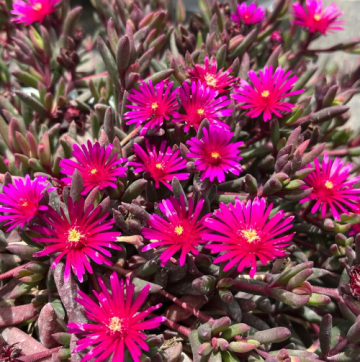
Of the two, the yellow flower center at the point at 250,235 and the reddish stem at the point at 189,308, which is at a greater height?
the yellow flower center at the point at 250,235

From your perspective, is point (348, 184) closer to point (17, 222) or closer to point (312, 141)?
point (312, 141)

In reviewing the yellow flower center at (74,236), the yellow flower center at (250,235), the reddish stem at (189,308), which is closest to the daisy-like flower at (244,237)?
the yellow flower center at (250,235)

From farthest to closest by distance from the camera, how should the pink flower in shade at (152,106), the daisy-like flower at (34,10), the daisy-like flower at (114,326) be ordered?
the daisy-like flower at (34,10), the pink flower in shade at (152,106), the daisy-like flower at (114,326)

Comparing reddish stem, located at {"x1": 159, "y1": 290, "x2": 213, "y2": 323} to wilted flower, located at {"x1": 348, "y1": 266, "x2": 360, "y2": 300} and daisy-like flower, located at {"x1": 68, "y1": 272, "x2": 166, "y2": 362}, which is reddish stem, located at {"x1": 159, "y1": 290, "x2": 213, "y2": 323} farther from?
wilted flower, located at {"x1": 348, "y1": 266, "x2": 360, "y2": 300}

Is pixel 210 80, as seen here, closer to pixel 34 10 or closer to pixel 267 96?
pixel 267 96

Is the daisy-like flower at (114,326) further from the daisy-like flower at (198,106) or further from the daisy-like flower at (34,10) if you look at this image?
the daisy-like flower at (34,10)

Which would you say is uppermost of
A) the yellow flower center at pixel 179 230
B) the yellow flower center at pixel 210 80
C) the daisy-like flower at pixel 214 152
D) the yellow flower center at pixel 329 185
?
the yellow flower center at pixel 210 80

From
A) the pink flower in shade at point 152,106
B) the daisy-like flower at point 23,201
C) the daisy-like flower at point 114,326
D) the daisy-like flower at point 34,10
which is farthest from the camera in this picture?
the daisy-like flower at point 34,10

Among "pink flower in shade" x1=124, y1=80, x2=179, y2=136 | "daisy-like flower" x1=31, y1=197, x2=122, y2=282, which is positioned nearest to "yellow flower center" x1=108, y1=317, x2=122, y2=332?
"daisy-like flower" x1=31, y1=197, x2=122, y2=282
